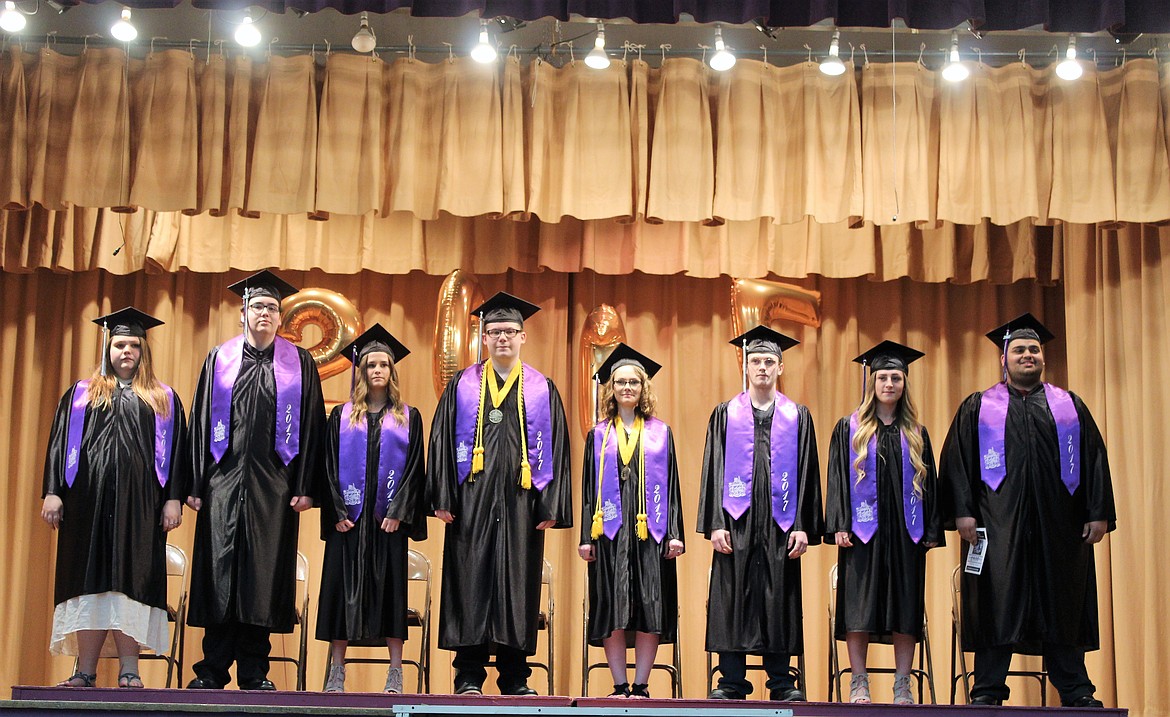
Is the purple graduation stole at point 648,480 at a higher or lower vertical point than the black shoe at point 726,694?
higher

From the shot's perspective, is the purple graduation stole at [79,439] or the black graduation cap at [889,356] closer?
the purple graduation stole at [79,439]

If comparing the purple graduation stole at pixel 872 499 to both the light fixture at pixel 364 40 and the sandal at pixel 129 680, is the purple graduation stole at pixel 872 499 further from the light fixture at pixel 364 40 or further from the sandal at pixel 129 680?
the light fixture at pixel 364 40

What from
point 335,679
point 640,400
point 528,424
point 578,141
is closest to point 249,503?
point 335,679

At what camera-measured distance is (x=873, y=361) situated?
6.35 m

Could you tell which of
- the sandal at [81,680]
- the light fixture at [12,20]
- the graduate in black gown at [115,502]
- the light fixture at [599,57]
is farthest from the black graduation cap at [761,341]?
the light fixture at [12,20]

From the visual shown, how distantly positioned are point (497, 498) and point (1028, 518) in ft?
7.63

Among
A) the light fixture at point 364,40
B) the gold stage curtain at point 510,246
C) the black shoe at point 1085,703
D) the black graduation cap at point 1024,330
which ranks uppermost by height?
the light fixture at point 364,40

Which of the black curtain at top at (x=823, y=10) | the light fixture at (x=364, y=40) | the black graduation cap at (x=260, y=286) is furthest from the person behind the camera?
the light fixture at (x=364, y=40)

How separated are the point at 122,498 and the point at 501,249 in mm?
3324

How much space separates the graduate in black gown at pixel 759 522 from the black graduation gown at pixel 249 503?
1.81 m

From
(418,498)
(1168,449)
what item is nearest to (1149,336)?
(1168,449)

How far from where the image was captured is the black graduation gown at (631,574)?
5.93m

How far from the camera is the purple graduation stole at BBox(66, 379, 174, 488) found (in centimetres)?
589

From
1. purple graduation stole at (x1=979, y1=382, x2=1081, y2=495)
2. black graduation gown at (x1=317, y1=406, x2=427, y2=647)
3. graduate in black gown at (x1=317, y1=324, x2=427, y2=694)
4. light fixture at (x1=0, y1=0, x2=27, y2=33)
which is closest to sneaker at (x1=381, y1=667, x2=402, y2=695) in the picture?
graduate in black gown at (x1=317, y1=324, x2=427, y2=694)
